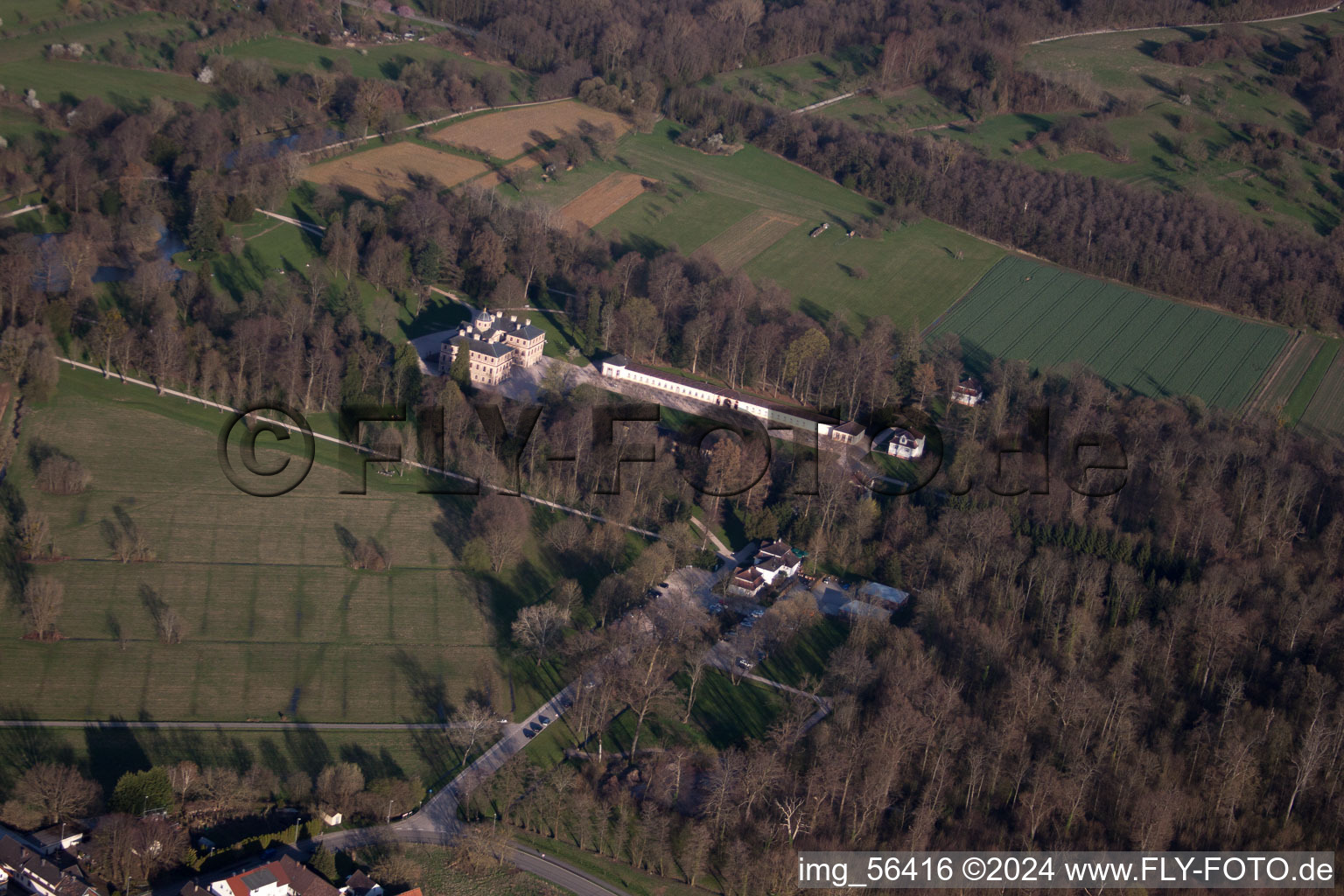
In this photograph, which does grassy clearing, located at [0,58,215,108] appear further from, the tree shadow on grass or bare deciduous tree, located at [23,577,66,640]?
the tree shadow on grass

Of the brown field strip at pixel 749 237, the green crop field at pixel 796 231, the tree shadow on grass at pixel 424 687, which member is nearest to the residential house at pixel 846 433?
the green crop field at pixel 796 231

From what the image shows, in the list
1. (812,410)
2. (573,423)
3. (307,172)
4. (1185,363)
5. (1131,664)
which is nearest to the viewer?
(1131,664)

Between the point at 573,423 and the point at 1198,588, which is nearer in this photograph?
the point at 1198,588

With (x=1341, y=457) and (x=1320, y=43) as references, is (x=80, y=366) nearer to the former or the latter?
(x=1341, y=457)

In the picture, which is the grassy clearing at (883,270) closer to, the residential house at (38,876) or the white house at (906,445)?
the white house at (906,445)

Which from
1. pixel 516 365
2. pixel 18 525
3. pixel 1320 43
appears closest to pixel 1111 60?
pixel 1320 43
